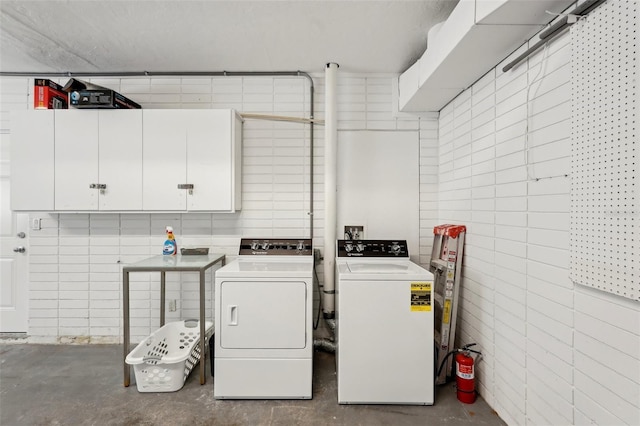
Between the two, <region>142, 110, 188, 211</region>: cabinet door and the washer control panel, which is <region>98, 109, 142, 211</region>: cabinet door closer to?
<region>142, 110, 188, 211</region>: cabinet door

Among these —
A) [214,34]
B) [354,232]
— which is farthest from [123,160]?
[354,232]

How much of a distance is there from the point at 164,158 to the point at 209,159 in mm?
389

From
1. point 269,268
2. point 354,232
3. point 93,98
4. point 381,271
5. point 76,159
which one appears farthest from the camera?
point 354,232

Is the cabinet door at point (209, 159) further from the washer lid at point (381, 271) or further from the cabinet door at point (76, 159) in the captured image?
the washer lid at point (381, 271)

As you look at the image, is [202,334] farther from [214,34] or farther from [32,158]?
[214,34]

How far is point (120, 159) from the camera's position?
2.64 m

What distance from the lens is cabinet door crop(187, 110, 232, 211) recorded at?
2.64 meters

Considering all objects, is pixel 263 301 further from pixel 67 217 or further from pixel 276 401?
pixel 67 217

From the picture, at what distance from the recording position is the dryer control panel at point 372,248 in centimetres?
264

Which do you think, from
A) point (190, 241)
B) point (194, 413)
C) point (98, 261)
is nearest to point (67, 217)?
point (98, 261)

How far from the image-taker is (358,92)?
9.82ft

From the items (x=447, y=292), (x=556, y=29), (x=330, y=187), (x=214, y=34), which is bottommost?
(x=447, y=292)

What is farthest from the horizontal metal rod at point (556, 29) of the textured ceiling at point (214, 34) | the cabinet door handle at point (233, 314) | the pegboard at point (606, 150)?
the cabinet door handle at point (233, 314)

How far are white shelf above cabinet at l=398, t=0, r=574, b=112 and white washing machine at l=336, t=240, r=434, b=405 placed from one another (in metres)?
1.41
